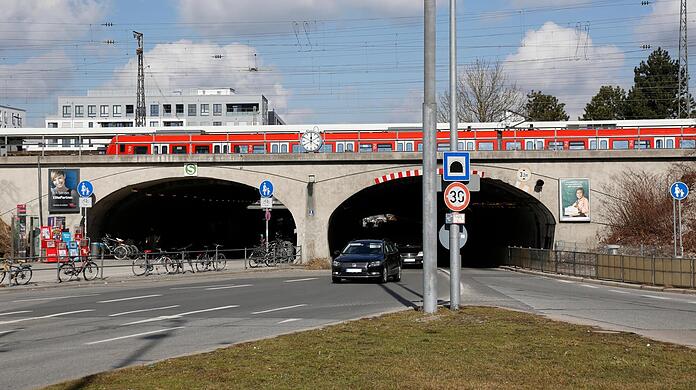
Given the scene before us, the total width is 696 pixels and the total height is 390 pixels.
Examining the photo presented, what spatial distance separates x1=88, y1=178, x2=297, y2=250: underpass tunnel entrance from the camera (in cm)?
4653

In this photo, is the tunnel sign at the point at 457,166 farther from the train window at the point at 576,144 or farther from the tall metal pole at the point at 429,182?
the train window at the point at 576,144

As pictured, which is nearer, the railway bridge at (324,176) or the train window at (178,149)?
the railway bridge at (324,176)

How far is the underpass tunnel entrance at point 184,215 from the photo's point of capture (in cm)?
4653

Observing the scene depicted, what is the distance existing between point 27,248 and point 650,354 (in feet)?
120

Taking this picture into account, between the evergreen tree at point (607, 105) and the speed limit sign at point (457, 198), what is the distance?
2798 inches

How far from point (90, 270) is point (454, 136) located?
1808 centimetres

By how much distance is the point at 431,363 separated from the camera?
10.3 meters

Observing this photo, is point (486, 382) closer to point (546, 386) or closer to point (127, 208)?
point (546, 386)

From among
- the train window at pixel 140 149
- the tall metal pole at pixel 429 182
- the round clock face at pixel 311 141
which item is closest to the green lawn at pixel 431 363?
the tall metal pole at pixel 429 182

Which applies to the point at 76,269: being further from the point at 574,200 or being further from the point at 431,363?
the point at 574,200

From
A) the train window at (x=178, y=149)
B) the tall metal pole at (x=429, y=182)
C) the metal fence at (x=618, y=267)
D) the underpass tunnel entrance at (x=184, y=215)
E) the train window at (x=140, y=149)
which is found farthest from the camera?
the train window at (x=140, y=149)

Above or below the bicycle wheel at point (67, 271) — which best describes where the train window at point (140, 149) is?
above

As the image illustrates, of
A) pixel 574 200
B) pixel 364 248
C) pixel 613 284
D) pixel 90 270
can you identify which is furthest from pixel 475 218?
pixel 90 270

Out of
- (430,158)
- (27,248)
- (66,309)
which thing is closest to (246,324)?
(430,158)
